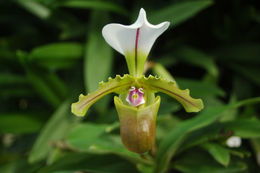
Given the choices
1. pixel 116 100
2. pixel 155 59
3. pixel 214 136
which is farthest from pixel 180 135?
pixel 155 59

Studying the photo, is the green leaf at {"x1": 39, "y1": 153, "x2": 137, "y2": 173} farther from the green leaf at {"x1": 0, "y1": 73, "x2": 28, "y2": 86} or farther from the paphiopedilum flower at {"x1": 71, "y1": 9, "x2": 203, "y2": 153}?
the green leaf at {"x1": 0, "y1": 73, "x2": 28, "y2": 86}

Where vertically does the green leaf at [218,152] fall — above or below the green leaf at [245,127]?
below

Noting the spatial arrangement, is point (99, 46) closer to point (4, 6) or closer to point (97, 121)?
point (97, 121)

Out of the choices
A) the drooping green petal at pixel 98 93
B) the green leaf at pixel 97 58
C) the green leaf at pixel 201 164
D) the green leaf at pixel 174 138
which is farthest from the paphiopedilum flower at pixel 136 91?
the green leaf at pixel 97 58

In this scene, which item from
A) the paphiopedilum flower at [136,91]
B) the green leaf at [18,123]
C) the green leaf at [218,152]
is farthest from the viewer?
the green leaf at [18,123]

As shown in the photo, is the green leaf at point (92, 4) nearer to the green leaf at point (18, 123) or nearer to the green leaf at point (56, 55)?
the green leaf at point (56, 55)

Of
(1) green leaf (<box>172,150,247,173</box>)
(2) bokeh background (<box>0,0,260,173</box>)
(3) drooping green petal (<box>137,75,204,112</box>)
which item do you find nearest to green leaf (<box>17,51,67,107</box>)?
(2) bokeh background (<box>0,0,260,173</box>)

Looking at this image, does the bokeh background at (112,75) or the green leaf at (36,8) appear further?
the green leaf at (36,8)
